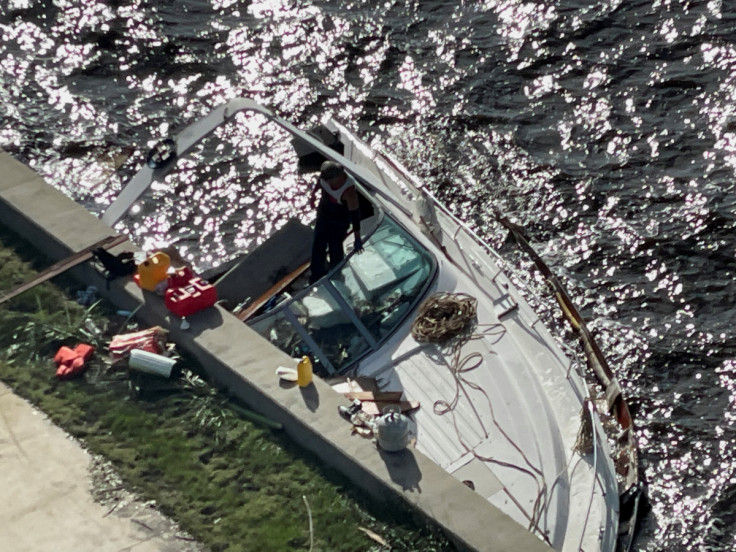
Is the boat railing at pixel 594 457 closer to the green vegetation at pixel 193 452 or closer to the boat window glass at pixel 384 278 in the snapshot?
the green vegetation at pixel 193 452

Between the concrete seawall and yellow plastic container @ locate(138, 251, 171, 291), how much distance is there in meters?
0.11

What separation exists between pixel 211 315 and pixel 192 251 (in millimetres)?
5263

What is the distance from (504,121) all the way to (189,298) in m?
7.86

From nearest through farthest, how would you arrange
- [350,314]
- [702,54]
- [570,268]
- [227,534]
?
1. [227,534]
2. [350,314]
3. [570,268]
4. [702,54]

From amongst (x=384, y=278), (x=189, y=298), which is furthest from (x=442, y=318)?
(x=189, y=298)

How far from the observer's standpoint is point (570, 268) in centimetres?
1398

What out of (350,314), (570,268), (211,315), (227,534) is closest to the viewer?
(227,534)

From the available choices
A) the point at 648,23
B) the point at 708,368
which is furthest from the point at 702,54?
the point at 708,368

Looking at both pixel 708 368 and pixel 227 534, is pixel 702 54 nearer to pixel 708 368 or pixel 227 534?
pixel 708 368

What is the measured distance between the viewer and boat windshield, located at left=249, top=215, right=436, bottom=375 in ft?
33.7

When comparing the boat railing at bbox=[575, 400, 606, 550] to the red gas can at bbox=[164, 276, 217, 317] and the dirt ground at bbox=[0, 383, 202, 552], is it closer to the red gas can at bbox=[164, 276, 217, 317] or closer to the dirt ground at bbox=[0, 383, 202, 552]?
the dirt ground at bbox=[0, 383, 202, 552]

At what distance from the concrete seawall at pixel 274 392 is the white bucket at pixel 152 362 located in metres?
0.29

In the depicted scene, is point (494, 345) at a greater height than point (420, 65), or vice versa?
point (420, 65)

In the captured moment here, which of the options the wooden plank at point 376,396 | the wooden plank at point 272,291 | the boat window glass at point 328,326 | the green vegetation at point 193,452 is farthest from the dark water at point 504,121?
the green vegetation at point 193,452
